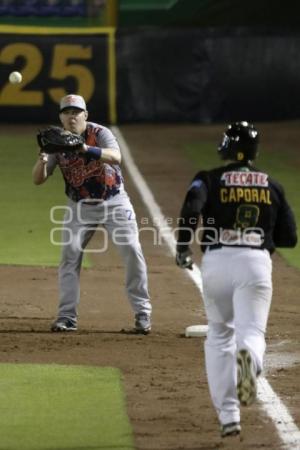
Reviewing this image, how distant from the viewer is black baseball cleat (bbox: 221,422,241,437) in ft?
25.3

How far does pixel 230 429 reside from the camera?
770cm

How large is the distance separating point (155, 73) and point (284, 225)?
2019 cm

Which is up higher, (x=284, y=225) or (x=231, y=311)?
(x=284, y=225)

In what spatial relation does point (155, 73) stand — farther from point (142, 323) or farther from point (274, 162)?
point (142, 323)

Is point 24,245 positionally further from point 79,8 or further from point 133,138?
point 79,8

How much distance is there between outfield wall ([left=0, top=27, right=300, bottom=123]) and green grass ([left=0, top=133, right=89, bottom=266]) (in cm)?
138

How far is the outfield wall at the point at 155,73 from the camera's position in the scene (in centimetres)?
2755

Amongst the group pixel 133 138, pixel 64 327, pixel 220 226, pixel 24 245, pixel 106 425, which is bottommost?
pixel 133 138

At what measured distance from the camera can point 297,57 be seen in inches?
1111

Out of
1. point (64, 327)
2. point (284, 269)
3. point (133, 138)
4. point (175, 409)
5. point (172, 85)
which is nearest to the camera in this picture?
point (175, 409)

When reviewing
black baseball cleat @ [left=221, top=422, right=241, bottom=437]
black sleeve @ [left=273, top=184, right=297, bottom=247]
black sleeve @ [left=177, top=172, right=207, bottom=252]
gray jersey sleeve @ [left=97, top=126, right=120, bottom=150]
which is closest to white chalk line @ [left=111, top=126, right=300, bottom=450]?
black baseball cleat @ [left=221, top=422, right=241, bottom=437]

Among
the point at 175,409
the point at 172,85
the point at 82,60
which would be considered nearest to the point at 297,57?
the point at 172,85

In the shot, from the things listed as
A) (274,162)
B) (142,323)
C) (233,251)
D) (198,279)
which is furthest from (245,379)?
(274,162)

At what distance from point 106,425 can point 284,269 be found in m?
7.19
